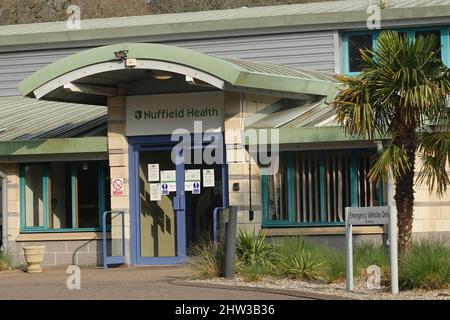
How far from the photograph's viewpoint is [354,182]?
22.6 meters

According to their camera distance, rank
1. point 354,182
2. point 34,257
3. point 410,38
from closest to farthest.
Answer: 1. point 34,257
2. point 354,182
3. point 410,38

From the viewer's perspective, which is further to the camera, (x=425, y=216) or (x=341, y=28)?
(x=341, y=28)

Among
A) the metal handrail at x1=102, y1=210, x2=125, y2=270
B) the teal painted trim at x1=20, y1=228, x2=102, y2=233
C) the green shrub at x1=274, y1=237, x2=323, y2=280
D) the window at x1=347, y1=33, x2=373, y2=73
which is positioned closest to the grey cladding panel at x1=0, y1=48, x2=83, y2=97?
the teal painted trim at x1=20, y1=228, x2=102, y2=233

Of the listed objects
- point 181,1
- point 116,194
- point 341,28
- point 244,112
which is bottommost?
point 116,194

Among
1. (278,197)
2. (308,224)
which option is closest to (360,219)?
(308,224)

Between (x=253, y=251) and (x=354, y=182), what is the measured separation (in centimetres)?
439

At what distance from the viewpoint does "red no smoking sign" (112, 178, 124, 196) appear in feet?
75.5

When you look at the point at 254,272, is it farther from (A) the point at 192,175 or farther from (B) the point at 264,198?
(A) the point at 192,175

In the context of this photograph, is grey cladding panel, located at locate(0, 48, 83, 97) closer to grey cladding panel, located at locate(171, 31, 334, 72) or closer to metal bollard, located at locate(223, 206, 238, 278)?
grey cladding panel, located at locate(171, 31, 334, 72)

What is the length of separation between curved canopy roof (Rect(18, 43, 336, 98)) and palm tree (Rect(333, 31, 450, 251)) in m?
2.76

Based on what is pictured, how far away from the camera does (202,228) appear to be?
23078 millimetres
